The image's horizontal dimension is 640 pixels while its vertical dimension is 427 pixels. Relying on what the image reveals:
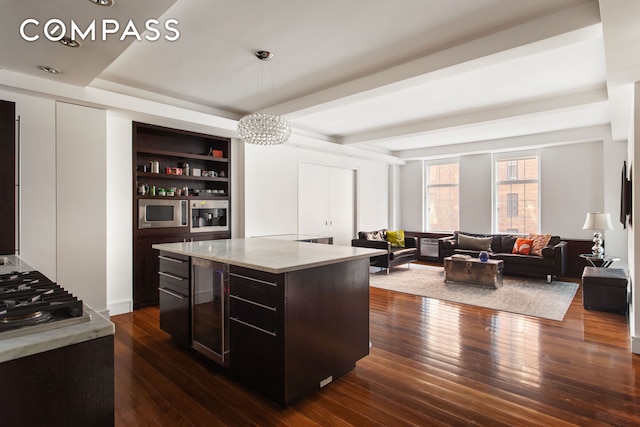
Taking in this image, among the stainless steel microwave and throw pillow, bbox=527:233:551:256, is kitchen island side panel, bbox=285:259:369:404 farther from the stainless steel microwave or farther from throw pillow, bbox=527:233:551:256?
throw pillow, bbox=527:233:551:256

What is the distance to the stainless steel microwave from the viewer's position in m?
4.46

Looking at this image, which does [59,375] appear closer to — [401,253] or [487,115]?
[487,115]

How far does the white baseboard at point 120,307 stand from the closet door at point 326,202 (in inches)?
121

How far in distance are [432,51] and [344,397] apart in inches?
→ 123

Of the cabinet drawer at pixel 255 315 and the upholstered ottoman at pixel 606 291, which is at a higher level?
the cabinet drawer at pixel 255 315

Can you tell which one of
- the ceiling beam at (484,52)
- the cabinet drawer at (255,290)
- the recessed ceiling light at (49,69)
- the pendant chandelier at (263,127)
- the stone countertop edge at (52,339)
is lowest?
the cabinet drawer at (255,290)

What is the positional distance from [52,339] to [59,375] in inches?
4.2

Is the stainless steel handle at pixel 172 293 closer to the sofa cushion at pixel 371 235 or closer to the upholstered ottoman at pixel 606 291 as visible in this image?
the sofa cushion at pixel 371 235

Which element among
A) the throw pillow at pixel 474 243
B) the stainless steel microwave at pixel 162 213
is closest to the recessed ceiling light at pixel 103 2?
the stainless steel microwave at pixel 162 213

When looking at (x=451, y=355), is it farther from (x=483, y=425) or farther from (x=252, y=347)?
(x=252, y=347)

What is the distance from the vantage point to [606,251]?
5910 millimetres

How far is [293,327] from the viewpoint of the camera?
7.07 feet

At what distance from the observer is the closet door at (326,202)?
21.9 feet

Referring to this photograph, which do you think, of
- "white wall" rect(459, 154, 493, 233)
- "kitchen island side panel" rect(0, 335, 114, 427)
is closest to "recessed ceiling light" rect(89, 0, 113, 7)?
"kitchen island side panel" rect(0, 335, 114, 427)
